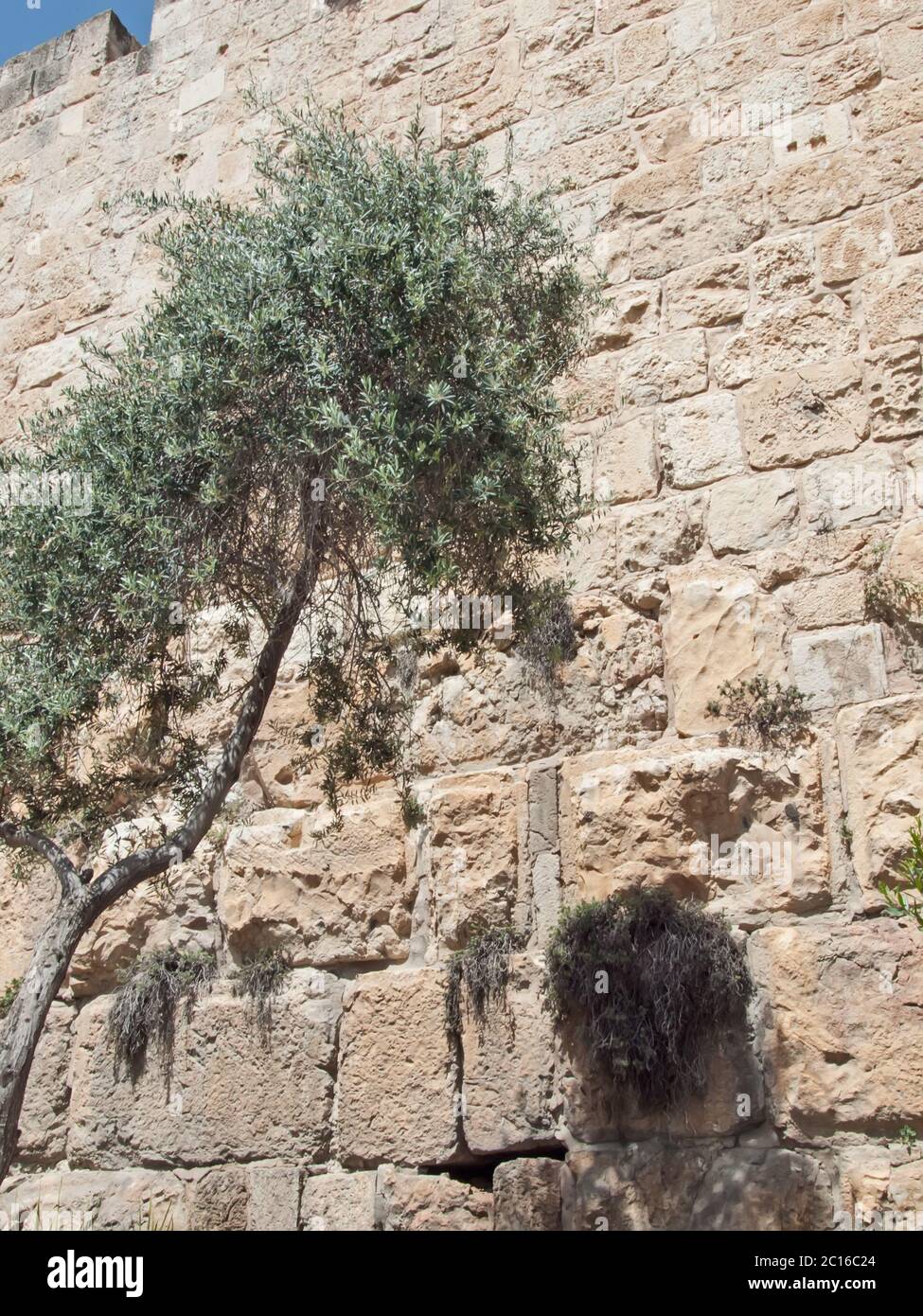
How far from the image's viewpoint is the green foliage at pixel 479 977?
4.66m

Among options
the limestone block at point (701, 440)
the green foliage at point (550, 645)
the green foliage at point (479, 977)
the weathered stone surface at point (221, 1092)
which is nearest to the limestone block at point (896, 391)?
the limestone block at point (701, 440)

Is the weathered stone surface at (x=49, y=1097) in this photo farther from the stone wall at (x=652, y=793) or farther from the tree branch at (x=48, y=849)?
the tree branch at (x=48, y=849)

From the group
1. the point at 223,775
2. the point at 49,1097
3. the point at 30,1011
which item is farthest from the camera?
the point at 49,1097

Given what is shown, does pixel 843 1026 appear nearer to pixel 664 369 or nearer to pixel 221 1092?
pixel 221 1092

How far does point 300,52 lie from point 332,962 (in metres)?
4.69

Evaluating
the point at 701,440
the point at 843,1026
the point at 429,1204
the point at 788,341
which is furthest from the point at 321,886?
the point at 788,341

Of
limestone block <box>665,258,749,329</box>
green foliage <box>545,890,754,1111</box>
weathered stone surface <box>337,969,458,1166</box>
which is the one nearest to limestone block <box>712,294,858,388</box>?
limestone block <box>665,258,749,329</box>

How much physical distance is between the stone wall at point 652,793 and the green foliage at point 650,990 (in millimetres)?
90

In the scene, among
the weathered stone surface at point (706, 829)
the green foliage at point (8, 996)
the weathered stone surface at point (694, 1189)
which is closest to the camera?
the weathered stone surface at point (694, 1189)

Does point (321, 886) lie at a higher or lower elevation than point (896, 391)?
lower

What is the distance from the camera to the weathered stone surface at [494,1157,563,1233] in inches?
169

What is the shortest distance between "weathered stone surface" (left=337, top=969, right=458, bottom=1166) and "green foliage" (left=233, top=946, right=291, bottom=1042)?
307mm

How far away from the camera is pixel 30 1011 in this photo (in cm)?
378

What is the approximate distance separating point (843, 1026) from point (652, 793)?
968 millimetres
